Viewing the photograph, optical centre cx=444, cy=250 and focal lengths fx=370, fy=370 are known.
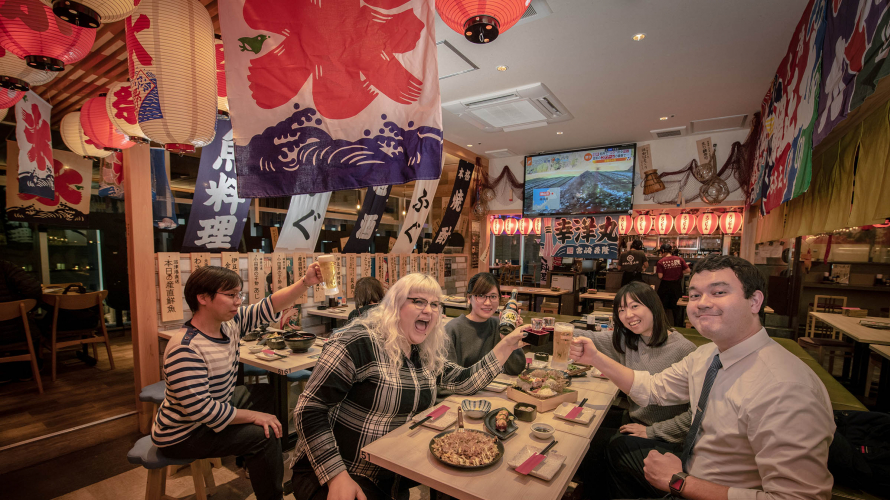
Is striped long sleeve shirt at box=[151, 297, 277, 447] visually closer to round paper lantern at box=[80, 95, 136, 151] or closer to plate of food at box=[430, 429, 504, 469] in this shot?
plate of food at box=[430, 429, 504, 469]

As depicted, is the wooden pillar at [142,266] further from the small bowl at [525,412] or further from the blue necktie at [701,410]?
the blue necktie at [701,410]

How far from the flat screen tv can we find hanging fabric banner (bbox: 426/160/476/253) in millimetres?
1862

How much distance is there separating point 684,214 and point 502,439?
785 centimetres

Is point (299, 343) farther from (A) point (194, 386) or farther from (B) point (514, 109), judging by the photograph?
(B) point (514, 109)

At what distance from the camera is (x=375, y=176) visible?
6.05 feet

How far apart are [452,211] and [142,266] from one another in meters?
5.28

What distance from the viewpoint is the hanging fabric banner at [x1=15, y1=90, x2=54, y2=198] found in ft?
14.1

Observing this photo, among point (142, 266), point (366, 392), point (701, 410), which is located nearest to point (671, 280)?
point (701, 410)

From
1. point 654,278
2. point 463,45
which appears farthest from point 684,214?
point 463,45

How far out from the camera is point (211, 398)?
2080mm

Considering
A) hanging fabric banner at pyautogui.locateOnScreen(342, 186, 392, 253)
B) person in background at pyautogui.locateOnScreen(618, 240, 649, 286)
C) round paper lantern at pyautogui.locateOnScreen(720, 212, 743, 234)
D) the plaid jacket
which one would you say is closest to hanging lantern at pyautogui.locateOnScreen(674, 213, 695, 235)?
round paper lantern at pyautogui.locateOnScreen(720, 212, 743, 234)

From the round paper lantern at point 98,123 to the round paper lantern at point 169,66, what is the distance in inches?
78.6

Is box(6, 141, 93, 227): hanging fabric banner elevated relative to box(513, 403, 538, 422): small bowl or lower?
elevated

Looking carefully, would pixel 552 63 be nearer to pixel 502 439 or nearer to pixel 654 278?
pixel 502 439
